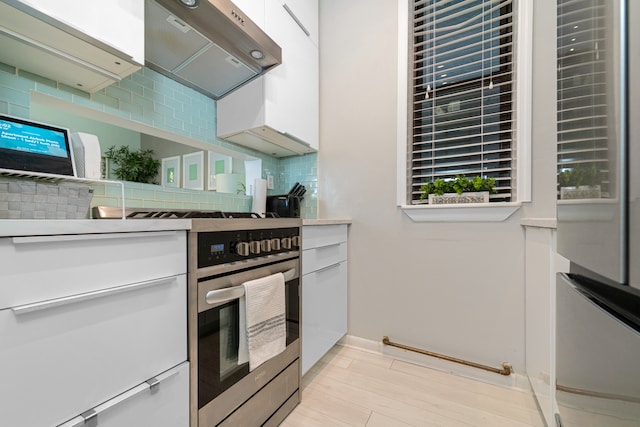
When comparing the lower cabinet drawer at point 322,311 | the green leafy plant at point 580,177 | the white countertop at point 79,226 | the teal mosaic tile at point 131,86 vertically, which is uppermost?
the teal mosaic tile at point 131,86

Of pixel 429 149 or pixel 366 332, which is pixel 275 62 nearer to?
pixel 429 149

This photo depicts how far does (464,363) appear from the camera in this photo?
161cm

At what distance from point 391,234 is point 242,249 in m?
1.19

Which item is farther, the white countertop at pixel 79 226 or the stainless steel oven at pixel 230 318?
the stainless steel oven at pixel 230 318

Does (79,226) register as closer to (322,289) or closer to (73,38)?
(73,38)

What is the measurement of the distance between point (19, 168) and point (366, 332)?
2.01m

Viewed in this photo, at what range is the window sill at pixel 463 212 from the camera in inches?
60.6

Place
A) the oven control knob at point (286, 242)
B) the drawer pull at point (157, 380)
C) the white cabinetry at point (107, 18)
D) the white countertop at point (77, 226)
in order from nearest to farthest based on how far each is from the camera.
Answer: the white countertop at point (77, 226) < the drawer pull at point (157, 380) < the white cabinetry at point (107, 18) < the oven control knob at point (286, 242)

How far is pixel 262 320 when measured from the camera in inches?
41.1

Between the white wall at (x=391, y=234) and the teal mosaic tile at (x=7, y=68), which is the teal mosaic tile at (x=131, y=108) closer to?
the teal mosaic tile at (x=7, y=68)

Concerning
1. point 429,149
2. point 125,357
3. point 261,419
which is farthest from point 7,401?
point 429,149

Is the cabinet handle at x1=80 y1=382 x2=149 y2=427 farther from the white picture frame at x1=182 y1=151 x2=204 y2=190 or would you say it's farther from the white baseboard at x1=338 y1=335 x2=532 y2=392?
the white baseboard at x1=338 y1=335 x2=532 y2=392

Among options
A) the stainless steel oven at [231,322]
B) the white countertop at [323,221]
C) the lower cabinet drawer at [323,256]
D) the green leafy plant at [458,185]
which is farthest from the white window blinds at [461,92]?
the stainless steel oven at [231,322]

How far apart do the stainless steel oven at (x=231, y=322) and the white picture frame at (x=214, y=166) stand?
0.81 metres
